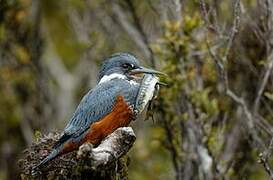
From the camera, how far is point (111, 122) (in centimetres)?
759

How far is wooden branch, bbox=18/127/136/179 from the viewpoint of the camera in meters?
5.78

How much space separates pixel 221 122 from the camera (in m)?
10.6

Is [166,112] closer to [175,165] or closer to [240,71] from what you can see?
[175,165]

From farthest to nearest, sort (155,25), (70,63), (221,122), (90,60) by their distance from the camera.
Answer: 1. (70,63)
2. (90,60)
3. (155,25)
4. (221,122)

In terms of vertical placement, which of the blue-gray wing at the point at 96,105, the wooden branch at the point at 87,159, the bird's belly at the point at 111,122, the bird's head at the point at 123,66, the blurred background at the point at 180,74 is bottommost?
the wooden branch at the point at 87,159

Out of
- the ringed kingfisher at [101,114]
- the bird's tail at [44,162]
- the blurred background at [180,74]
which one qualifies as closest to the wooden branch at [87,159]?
the bird's tail at [44,162]

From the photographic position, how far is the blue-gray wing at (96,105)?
7.64 meters

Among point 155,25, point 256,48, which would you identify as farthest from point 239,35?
point 155,25

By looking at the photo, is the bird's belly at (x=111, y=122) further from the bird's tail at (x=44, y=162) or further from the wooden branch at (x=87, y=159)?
the bird's tail at (x=44, y=162)

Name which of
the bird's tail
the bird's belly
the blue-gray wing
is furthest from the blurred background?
the bird's tail

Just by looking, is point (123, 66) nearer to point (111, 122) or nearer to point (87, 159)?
point (111, 122)

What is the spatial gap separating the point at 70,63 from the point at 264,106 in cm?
836

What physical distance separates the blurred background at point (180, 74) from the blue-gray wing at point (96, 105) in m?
0.58

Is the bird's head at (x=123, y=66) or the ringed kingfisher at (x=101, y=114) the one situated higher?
the bird's head at (x=123, y=66)
